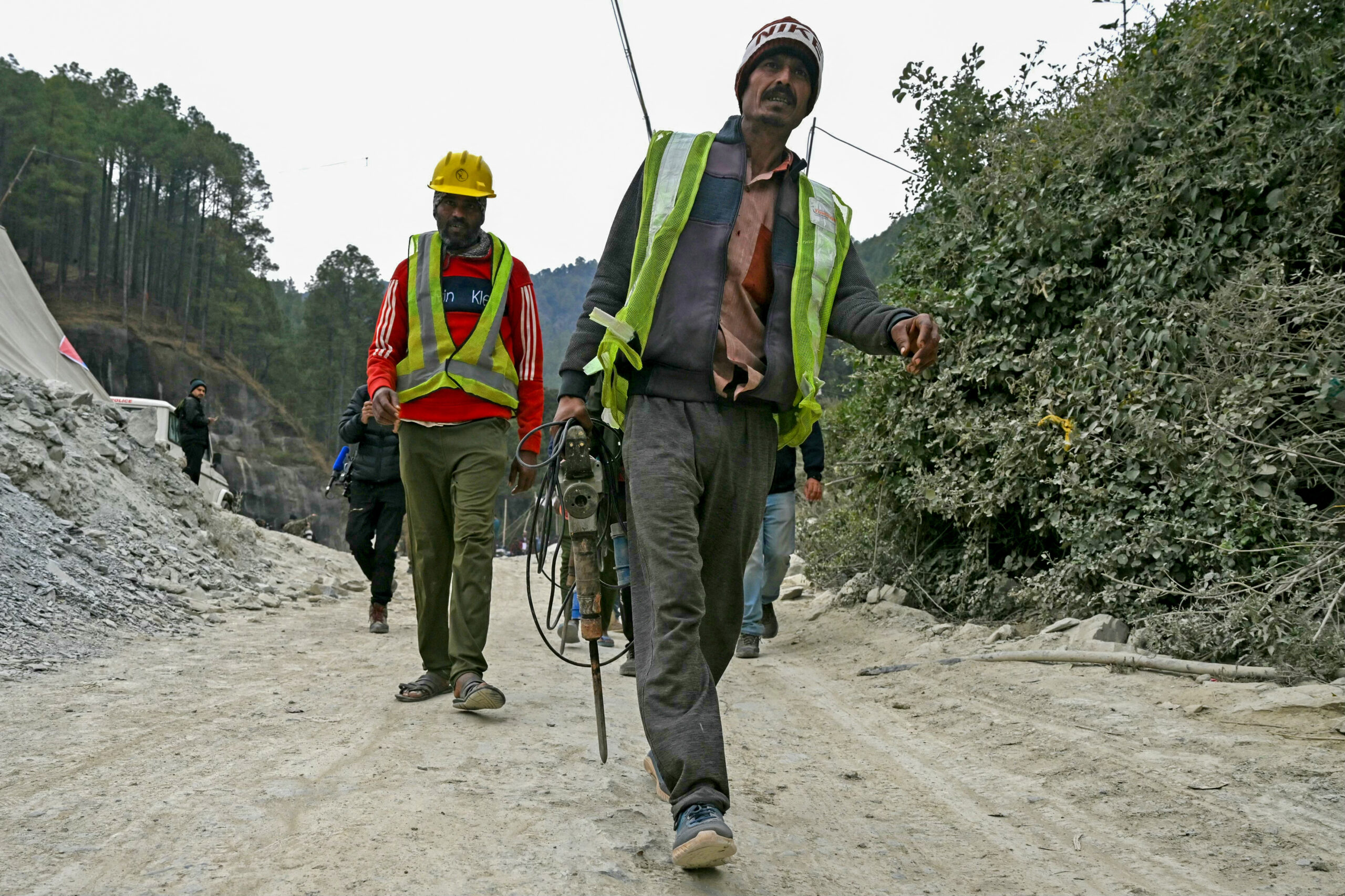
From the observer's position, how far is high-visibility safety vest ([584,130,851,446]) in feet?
9.91

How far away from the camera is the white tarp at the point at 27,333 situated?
1591cm

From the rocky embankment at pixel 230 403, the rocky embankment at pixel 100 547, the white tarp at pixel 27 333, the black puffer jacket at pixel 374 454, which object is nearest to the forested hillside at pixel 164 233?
the rocky embankment at pixel 230 403

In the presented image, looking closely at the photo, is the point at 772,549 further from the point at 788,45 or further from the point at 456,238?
the point at 788,45

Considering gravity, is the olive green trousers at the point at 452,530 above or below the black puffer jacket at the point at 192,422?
below

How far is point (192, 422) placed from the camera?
58.3 ft

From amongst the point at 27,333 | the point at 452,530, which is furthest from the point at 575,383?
the point at 27,333

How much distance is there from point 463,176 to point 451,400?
1.10m

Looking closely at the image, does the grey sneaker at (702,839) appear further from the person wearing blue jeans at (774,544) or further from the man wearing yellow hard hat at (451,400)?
the person wearing blue jeans at (774,544)

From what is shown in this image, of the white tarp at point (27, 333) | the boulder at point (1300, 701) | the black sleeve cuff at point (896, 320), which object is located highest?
the white tarp at point (27, 333)

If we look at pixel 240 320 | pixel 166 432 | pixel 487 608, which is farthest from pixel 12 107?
pixel 487 608

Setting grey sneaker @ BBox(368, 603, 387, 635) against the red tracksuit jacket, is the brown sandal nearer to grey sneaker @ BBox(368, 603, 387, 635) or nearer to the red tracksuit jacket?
the red tracksuit jacket

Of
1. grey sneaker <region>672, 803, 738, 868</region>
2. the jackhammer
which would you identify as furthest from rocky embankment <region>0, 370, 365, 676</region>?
grey sneaker <region>672, 803, 738, 868</region>

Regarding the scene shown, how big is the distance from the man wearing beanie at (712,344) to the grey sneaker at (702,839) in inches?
4.2

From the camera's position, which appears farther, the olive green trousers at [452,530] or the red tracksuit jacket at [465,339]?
the red tracksuit jacket at [465,339]
